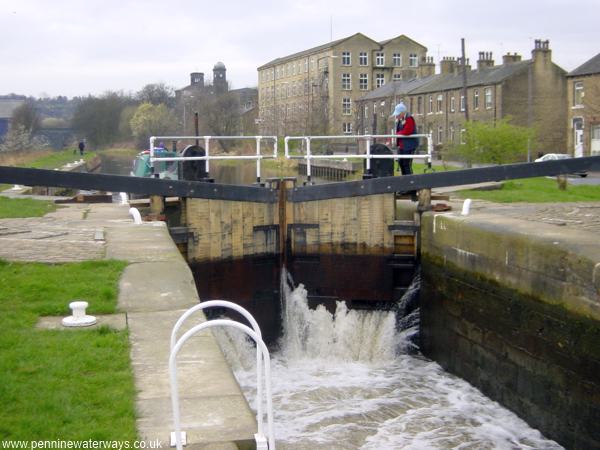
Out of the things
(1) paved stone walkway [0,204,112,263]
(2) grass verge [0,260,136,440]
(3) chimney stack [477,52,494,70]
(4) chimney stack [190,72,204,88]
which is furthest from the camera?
(4) chimney stack [190,72,204,88]

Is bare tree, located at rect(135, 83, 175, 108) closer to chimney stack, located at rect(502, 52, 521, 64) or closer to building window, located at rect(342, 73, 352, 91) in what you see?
building window, located at rect(342, 73, 352, 91)

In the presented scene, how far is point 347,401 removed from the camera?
951 cm

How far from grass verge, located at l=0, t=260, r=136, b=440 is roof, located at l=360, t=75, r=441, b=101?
49.6 metres

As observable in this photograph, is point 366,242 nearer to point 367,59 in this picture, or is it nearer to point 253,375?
point 253,375

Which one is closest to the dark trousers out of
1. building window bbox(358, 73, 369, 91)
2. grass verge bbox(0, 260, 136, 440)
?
grass verge bbox(0, 260, 136, 440)

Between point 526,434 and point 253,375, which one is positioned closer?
point 526,434

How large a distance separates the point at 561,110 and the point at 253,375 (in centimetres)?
4062

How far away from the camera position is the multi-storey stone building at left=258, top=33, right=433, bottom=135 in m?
57.8

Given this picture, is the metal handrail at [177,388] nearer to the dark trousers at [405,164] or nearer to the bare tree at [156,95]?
the dark trousers at [405,164]

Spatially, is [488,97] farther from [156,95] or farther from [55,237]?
[156,95]

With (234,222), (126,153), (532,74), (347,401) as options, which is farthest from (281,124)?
(347,401)

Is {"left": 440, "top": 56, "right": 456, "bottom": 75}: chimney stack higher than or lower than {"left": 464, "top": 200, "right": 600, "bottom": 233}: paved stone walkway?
higher

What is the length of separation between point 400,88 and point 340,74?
869 centimetres

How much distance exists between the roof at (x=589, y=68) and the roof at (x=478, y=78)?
17.9 feet
